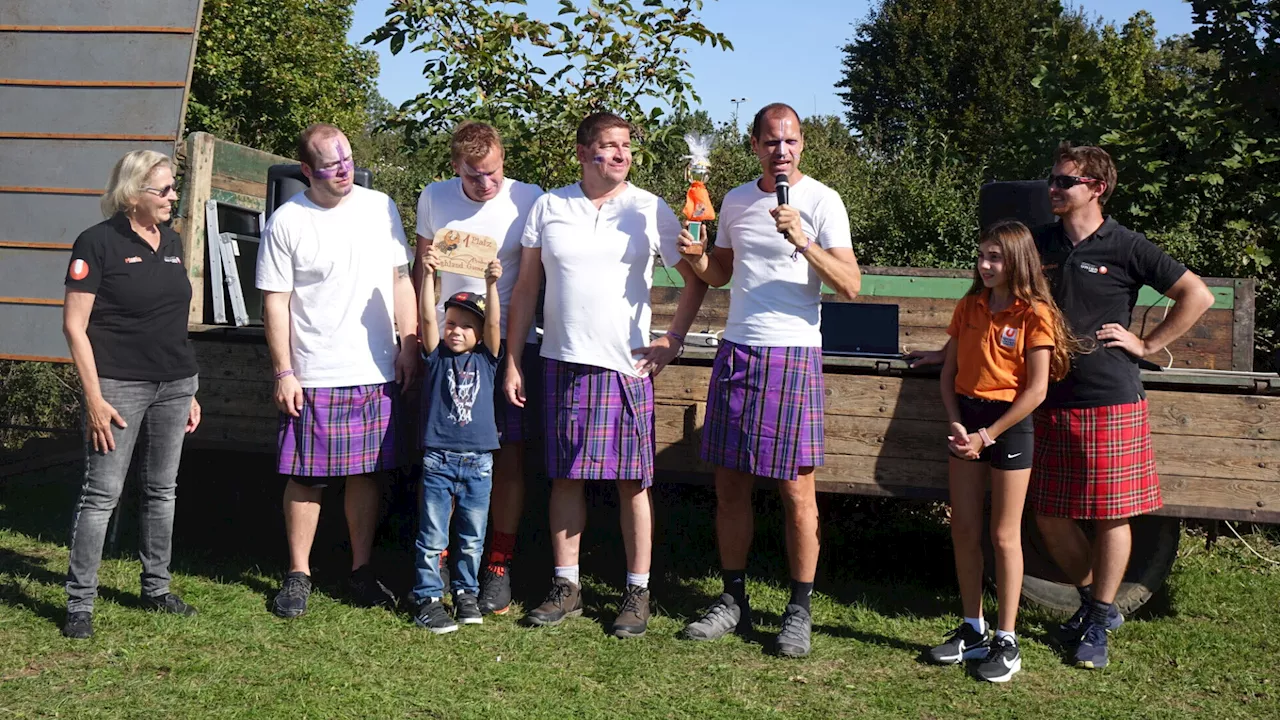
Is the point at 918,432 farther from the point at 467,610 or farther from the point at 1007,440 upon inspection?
the point at 467,610

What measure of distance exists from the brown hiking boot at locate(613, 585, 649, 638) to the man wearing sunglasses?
158cm

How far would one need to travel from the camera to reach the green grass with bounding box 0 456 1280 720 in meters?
3.72

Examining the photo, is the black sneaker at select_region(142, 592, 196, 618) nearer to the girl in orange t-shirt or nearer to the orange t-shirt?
the girl in orange t-shirt

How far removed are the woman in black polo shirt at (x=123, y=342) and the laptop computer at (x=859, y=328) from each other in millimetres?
2656

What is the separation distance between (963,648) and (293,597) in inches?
102

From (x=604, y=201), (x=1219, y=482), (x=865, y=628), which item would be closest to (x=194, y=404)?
(x=604, y=201)

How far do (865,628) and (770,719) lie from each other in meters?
1.10

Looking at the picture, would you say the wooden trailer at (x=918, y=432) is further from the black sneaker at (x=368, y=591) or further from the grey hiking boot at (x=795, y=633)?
the black sneaker at (x=368, y=591)

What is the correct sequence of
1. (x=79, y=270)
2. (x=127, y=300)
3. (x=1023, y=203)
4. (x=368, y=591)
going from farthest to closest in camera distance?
1. (x=1023, y=203)
2. (x=368, y=591)
3. (x=127, y=300)
4. (x=79, y=270)

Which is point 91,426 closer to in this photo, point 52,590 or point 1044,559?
point 52,590

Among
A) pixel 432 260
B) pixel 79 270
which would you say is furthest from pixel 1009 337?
pixel 79 270

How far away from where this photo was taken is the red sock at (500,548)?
4.69 metres

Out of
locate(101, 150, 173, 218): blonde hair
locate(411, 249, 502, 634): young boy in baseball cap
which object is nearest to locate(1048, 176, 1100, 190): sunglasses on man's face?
locate(411, 249, 502, 634): young boy in baseball cap

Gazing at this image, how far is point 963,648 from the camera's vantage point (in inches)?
164
